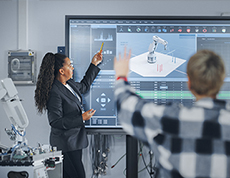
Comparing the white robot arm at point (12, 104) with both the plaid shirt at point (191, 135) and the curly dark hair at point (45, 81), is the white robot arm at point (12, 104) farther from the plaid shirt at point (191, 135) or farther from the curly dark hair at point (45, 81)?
the plaid shirt at point (191, 135)

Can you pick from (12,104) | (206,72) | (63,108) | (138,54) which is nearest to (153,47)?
(138,54)

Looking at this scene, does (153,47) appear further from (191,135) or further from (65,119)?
(191,135)

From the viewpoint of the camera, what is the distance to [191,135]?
89 cm

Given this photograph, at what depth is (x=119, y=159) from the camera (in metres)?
2.73

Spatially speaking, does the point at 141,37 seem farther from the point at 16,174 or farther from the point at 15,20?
the point at 16,174

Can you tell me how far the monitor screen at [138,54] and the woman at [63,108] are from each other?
26cm

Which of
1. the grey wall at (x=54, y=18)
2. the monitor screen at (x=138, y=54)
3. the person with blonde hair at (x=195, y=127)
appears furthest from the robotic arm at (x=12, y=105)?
the person with blonde hair at (x=195, y=127)

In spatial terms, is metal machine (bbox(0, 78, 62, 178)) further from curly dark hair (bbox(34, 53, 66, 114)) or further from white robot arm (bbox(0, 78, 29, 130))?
curly dark hair (bbox(34, 53, 66, 114))

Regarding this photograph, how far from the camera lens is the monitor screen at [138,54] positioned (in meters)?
2.50

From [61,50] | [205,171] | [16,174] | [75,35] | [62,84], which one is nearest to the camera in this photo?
[205,171]

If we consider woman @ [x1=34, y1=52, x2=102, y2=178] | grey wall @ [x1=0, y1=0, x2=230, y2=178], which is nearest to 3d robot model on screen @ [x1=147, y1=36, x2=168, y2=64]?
grey wall @ [x1=0, y1=0, x2=230, y2=178]

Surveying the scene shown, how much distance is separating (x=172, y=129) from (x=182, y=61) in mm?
1773

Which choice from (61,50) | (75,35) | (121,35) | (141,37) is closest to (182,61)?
(141,37)

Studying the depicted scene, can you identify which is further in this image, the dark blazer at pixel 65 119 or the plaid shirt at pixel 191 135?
the dark blazer at pixel 65 119
